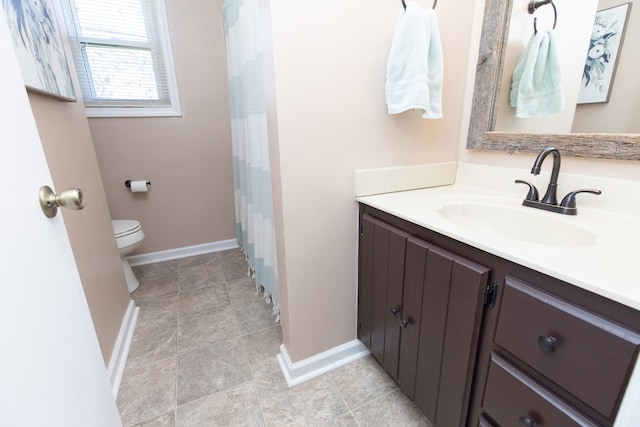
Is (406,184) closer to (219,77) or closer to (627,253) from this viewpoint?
(627,253)

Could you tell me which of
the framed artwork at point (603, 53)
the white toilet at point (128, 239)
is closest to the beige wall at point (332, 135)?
the framed artwork at point (603, 53)

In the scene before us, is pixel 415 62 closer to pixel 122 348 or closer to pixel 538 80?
pixel 538 80

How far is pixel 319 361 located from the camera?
1.36m

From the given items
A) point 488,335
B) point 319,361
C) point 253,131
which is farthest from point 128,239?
point 488,335

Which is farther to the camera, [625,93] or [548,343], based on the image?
[625,93]

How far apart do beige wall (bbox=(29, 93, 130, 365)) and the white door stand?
0.63m

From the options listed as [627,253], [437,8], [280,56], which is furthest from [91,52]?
[627,253]

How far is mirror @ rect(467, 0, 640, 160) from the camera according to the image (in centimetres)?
94

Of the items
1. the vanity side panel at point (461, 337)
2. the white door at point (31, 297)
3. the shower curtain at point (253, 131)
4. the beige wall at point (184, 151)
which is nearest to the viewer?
the white door at point (31, 297)

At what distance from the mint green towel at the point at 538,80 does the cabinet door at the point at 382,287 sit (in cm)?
75

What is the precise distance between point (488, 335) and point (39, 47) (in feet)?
5.80

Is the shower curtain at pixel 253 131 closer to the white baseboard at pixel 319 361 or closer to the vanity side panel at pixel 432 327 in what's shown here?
the white baseboard at pixel 319 361

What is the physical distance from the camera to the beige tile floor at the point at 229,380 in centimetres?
116

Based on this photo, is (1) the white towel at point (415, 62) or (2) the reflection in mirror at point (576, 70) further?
(1) the white towel at point (415, 62)
